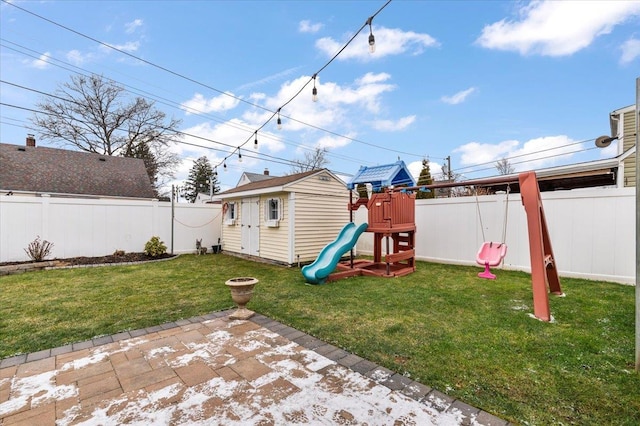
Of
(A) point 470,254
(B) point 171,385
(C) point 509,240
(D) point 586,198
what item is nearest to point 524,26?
(D) point 586,198

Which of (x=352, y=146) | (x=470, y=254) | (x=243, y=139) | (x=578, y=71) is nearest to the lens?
(x=470, y=254)

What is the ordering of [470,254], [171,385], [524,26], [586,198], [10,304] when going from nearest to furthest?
1. [171,385]
2. [10,304]
3. [586,198]
4. [524,26]
5. [470,254]

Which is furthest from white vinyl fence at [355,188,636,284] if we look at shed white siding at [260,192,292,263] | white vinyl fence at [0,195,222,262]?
white vinyl fence at [0,195,222,262]

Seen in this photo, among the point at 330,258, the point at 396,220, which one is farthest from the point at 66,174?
the point at 396,220

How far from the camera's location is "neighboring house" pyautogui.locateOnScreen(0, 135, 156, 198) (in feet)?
39.1

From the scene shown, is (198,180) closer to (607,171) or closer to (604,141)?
(607,171)

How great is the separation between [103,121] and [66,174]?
6.08 m

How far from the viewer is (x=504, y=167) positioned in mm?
20312

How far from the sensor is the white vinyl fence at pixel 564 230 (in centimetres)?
541

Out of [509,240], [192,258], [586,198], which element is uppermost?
[586,198]

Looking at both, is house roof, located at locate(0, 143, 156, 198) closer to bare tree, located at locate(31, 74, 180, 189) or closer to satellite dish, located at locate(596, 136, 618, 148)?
bare tree, located at locate(31, 74, 180, 189)

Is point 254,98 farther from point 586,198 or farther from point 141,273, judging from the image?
point 586,198

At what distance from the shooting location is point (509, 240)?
6.82m

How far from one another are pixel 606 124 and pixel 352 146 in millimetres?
10968
